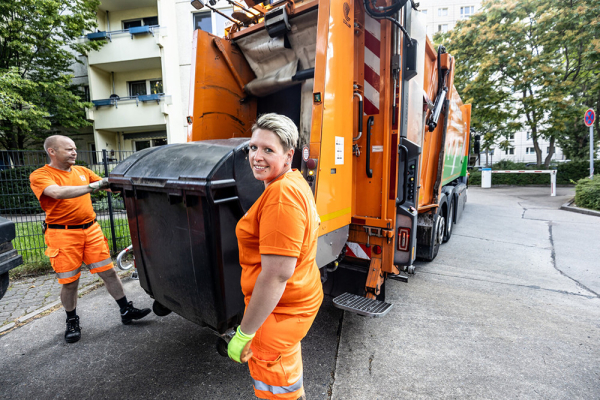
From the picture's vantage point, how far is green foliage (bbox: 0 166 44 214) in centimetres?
391

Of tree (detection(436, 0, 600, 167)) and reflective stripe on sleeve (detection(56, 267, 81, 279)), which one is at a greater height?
tree (detection(436, 0, 600, 167))

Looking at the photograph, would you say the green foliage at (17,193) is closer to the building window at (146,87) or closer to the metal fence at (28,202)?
the metal fence at (28,202)

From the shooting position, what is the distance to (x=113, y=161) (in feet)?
14.8

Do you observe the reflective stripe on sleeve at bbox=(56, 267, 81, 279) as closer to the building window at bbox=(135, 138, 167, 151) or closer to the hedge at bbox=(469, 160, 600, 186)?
the building window at bbox=(135, 138, 167, 151)

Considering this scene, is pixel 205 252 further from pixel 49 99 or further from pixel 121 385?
pixel 49 99

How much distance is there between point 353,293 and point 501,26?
16511mm

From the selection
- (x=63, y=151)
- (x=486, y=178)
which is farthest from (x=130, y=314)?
A: (x=486, y=178)

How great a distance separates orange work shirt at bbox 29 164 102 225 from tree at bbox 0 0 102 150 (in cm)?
862

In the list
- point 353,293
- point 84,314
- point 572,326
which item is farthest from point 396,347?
point 84,314

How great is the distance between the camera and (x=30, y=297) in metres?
3.48

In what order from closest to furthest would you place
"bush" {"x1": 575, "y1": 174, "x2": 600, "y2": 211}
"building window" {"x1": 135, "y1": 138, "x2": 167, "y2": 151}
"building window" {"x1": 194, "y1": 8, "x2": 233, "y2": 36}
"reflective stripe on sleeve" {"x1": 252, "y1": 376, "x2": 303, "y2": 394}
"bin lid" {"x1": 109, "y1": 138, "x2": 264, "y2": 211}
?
"reflective stripe on sleeve" {"x1": 252, "y1": 376, "x2": 303, "y2": 394} → "bin lid" {"x1": 109, "y1": 138, "x2": 264, "y2": 211} → "bush" {"x1": 575, "y1": 174, "x2": 600, "y2": 211} → "building window" {"x1": 194, "y1": 8, "x2": 233, "y2": 36} → "building window" {"x1": 135, "y1": 138, "x2": 167, "y2": 151}

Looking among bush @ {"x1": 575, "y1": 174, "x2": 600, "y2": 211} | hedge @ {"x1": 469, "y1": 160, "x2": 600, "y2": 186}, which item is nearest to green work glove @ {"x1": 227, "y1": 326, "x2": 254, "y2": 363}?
bush @ {"x1": 575, "y1": 174, "x2": 600, "y2": 211}

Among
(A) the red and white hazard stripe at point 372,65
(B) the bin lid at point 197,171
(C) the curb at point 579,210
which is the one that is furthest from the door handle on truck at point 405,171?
(C) the curb at point 579,210

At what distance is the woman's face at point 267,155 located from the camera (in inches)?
48.1
